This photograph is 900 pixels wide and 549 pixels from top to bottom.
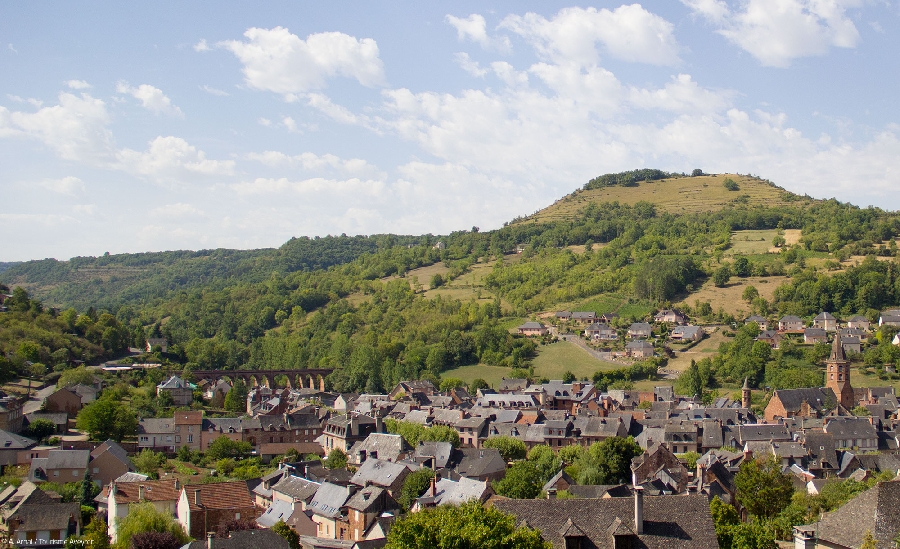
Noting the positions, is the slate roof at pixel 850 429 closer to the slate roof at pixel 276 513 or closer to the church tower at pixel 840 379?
the church tower at pixel 840 379

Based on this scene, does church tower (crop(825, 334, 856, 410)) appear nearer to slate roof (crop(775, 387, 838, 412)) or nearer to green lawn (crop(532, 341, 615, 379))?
slate roof (crop(775, 387, 838, 412))

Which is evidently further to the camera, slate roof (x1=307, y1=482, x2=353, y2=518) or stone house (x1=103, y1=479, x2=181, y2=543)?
slate roof (x1=307, y1=482, x2=353, y2=518)

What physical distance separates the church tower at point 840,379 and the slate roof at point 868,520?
2262 inches

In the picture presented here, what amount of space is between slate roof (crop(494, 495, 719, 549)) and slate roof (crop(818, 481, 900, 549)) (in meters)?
3.54

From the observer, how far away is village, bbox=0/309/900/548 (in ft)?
96.2

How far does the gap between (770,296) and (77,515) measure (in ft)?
319

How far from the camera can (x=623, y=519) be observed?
27703 millimetres

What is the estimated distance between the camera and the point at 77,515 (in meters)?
42.9

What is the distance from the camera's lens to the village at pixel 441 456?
2931cm

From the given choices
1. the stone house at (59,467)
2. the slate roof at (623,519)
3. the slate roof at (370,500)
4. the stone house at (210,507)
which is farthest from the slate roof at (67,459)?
the slate roof at (623,519)

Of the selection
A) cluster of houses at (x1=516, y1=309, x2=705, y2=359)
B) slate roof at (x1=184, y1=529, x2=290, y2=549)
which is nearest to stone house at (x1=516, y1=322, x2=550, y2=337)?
cluster of houses at (x1=516, y1=309, x2=705, y2=359)

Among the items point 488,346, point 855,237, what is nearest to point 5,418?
point 488,346

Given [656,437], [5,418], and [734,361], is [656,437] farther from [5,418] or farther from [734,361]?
[5,418]

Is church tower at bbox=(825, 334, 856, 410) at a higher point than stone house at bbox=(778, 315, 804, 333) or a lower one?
lower
